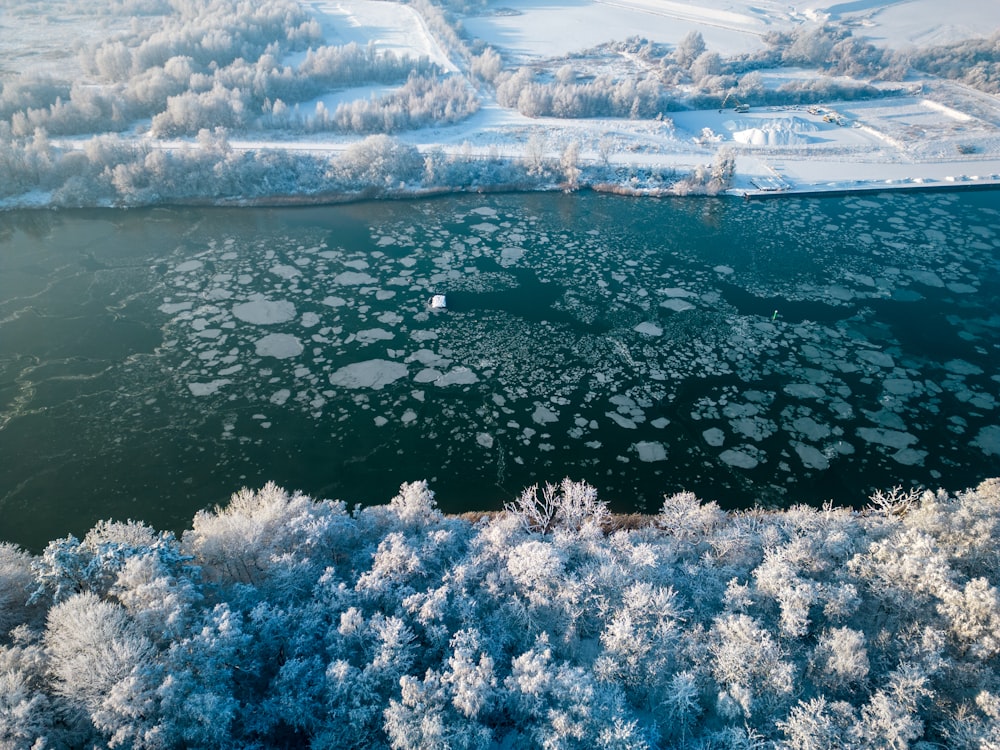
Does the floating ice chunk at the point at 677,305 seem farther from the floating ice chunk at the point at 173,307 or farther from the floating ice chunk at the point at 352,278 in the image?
the floating ice chunk at the point at 173,307

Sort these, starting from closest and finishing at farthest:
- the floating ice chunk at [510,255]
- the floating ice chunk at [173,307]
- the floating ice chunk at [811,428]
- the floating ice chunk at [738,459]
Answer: the floating ice chunk at [738,459], the floating ice chunk at [811,428], the floating ice chunk at [173,307], the floating ice chunk at [510,255]

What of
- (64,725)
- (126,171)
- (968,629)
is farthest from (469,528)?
(126,171)

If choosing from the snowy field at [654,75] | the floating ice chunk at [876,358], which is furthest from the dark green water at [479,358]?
the snowy field at [654,75]

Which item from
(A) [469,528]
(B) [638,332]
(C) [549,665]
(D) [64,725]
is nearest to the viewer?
(D) [64,725]

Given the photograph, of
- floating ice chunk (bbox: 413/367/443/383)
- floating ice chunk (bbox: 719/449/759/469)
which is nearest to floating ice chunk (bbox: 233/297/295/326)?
floating ice chunk (bbox: 413/367/443/383)

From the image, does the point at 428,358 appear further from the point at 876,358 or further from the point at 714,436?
the point at 876,358

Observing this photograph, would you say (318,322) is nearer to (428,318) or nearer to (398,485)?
(428,318)
